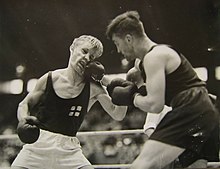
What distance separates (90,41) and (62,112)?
339 millimetres

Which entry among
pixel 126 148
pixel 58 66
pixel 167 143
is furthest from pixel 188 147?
pixel 58 66

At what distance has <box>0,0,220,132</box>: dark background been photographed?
1995 mm

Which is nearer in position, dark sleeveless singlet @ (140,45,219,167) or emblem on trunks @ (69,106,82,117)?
dark sleeveless singlet @ (140,45,219,167)

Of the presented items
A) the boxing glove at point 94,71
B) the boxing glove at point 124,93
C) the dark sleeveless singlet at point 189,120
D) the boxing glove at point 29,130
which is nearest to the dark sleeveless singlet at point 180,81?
the dark sleeveless singlet at point 189,120

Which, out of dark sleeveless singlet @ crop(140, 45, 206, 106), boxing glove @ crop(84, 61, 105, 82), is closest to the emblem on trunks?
boxing glove @ crop(84, 61, 105, 82)

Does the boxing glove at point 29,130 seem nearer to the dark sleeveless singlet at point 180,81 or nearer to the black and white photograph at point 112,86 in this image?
the black and white photograph at point 112,86

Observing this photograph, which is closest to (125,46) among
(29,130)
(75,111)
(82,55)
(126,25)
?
(126,25)

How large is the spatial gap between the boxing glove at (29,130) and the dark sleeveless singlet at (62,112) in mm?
25

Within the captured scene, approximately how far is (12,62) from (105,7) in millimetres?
494

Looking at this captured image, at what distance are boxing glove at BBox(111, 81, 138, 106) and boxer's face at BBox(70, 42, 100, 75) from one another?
0.18m

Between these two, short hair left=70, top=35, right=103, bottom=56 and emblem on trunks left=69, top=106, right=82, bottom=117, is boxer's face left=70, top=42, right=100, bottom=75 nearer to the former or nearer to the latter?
short hair left=70, top=35, right=103, bottom=56

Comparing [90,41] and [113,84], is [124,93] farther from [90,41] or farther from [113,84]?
[90,41]

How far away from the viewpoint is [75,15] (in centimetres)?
211

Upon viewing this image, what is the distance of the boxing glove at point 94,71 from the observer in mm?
2037
